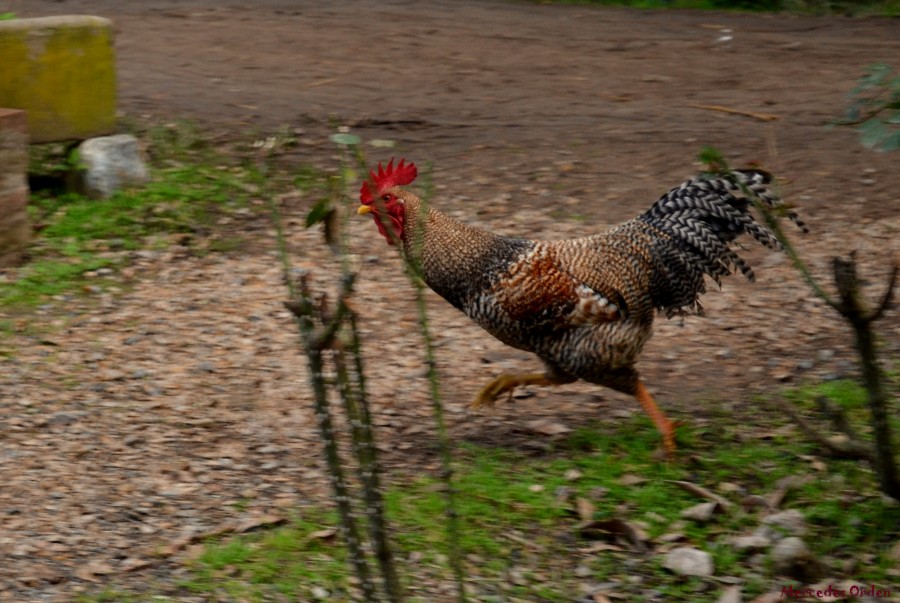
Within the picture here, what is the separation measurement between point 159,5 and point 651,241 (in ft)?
30.1

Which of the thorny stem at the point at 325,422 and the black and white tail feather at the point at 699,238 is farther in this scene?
the black and white tail feather at the point at 699,238

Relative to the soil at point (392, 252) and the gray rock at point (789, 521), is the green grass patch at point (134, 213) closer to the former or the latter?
the soil at point (392, 252)

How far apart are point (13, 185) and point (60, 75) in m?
1.19

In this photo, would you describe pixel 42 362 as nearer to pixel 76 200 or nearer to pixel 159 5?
pixel 76 200

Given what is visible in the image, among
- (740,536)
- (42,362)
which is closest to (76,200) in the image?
(42,362)

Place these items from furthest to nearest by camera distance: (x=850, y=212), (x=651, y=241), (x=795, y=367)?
(x=850, y=212) < (x=795, y=367) < (x=651, y=241)

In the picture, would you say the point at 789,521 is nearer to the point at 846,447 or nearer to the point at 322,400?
the point at 846,447

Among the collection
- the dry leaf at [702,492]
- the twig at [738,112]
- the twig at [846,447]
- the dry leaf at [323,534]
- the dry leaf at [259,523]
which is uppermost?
the twig at [738,112]

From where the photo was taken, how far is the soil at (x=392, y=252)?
494 cm

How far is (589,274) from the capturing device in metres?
5.13

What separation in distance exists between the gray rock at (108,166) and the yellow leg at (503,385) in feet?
12.3

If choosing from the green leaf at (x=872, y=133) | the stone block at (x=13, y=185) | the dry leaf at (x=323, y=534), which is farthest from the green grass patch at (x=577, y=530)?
the stone block at (x=13, y=185)

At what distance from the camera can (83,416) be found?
5520 millimetres

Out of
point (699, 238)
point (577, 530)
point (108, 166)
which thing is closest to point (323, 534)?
point (577, 530)
